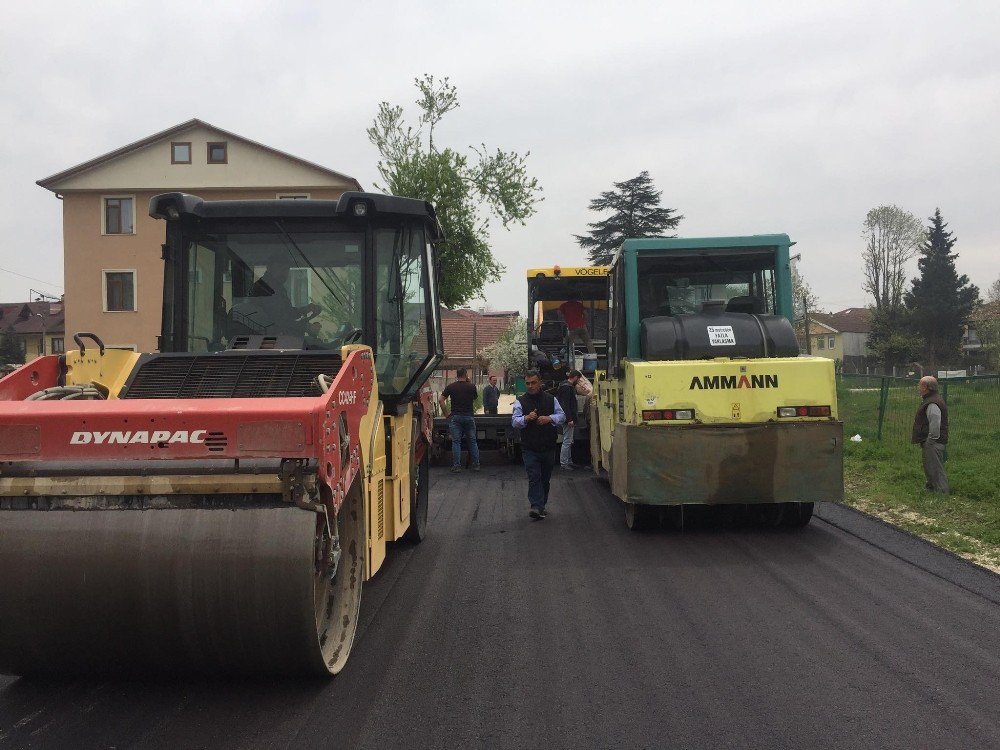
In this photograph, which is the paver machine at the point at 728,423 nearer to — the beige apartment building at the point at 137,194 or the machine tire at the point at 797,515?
the machine tire at the point at 797,515

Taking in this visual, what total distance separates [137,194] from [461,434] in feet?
83.8

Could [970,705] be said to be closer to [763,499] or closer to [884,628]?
[884,628]

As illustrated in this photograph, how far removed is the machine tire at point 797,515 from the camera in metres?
8.62

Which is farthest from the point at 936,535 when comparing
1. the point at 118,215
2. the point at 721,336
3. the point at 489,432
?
the point at 118,215

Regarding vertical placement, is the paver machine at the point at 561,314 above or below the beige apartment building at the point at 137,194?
below

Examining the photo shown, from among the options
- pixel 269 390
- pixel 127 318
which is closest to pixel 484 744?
pixel 269 390

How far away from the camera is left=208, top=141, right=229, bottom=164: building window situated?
3550 centimetres

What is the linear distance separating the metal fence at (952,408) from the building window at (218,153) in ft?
88.8

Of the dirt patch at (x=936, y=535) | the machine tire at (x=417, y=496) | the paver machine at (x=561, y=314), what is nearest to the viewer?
the dirt patch at (x=936, y=535)

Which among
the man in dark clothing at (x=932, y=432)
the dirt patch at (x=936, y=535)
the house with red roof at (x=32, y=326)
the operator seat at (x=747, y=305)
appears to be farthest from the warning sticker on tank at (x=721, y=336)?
the house with red roof at (x=32, y=326)

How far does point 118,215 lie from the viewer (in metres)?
35.3

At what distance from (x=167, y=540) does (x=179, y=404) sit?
2.15 ft

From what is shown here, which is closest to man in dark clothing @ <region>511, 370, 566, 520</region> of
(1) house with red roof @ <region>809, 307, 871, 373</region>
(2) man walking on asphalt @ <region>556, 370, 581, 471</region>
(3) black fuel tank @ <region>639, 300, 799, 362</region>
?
(3) black fuel tank @ <region>639, 300, 799, 362</region>

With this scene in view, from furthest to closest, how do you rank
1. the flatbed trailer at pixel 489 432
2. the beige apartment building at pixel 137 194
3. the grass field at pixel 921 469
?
the beige apartment building at pixel 137 194
the flatbed trailer at pixel 489 432
the grass field at pixel 921 469
